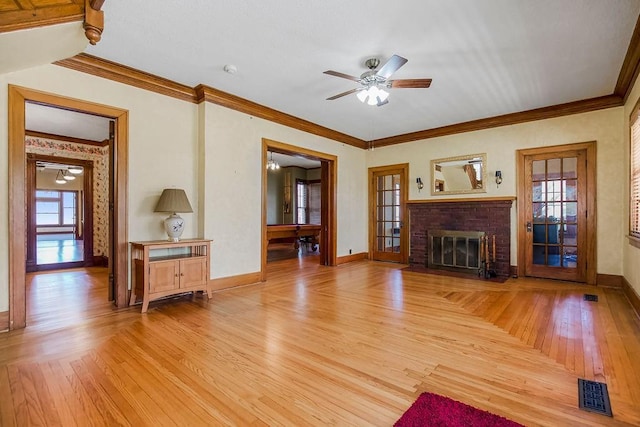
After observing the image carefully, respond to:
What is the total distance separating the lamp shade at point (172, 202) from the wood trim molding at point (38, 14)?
1995 millimetres

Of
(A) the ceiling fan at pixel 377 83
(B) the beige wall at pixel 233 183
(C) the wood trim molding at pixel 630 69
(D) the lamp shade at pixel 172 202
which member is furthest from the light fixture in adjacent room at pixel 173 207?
(C) the wood trim molding at pixel 630 69

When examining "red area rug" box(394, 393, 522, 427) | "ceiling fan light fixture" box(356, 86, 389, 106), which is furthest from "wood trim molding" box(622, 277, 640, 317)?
"ceiling fan light fixture" box(356, 86, 389, 106)

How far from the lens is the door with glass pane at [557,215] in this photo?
4.91 metres

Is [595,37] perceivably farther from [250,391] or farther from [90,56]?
[90,56]

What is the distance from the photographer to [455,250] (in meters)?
5.94

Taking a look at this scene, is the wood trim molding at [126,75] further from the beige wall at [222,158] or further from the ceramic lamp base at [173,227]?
the ceramic lamp base at [173,227]

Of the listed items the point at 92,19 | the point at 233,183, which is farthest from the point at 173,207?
the point at 92,19

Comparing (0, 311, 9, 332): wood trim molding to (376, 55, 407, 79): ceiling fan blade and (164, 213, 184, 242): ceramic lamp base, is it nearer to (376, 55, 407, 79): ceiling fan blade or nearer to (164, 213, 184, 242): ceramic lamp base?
(164, 213, 184, 242): ceramic lamp base

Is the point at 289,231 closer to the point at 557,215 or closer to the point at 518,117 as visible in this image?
the point at 518,117

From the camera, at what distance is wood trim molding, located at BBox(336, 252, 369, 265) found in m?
6.79

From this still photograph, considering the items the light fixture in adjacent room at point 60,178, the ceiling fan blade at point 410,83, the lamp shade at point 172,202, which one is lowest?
the lamp shade at point 172,202

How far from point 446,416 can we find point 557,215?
4.92m

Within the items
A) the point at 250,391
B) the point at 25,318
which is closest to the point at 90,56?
the point at 25,318

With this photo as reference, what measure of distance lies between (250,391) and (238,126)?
3.85 metres
